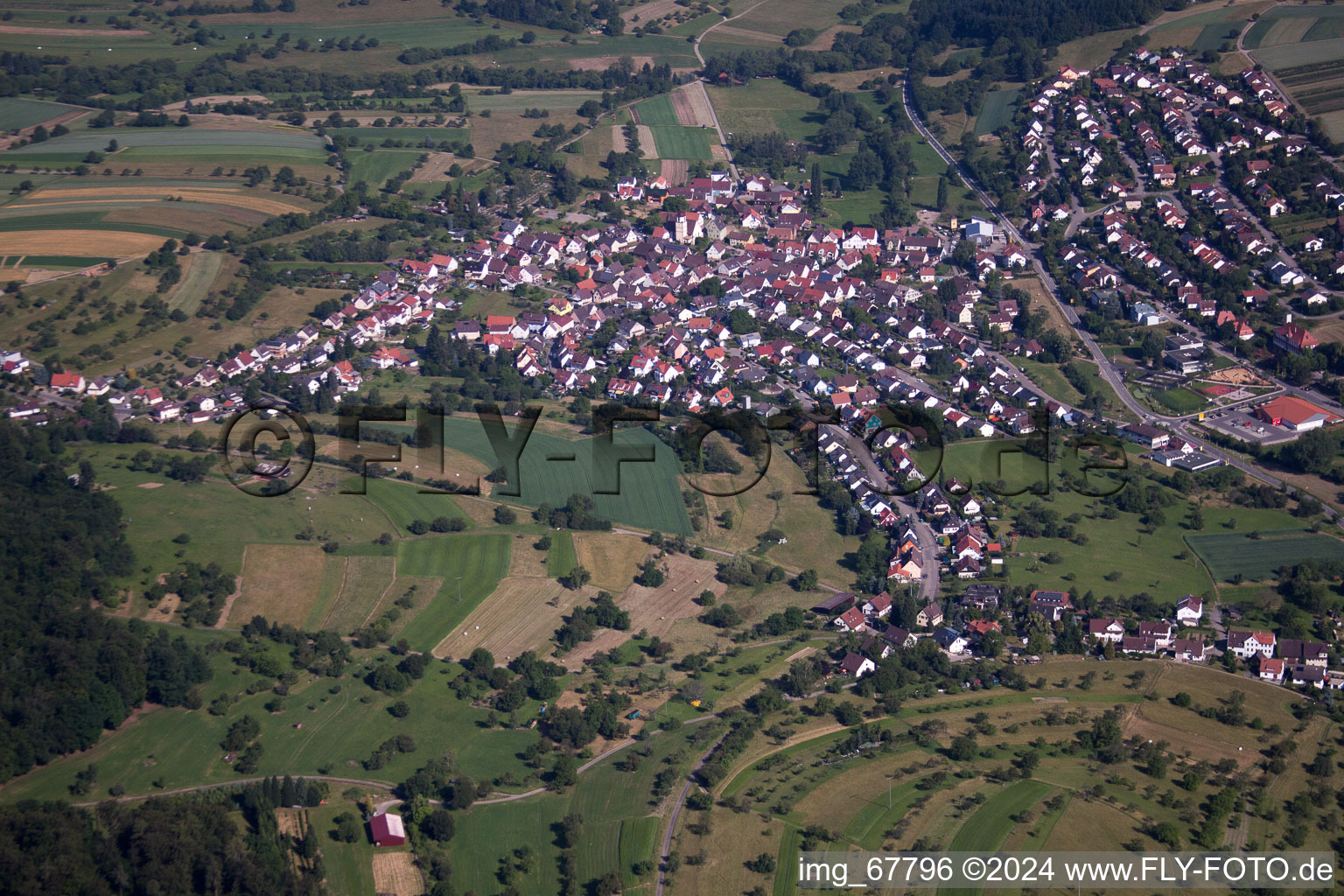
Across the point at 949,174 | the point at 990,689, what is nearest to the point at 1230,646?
the point at 990,689

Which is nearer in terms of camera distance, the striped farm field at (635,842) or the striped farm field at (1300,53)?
the striped farm field at (635,842)

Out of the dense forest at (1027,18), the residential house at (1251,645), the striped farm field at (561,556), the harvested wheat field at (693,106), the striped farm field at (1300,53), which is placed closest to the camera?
the residential house at (1251,645)

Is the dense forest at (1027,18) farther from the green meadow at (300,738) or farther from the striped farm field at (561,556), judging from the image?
the green meadow at (300,738)

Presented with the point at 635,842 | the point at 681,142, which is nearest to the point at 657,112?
the point at 681,142

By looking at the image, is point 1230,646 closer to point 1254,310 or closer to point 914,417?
point 914,417

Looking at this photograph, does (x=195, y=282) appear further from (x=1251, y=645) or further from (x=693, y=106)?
(x=1251, y=645)

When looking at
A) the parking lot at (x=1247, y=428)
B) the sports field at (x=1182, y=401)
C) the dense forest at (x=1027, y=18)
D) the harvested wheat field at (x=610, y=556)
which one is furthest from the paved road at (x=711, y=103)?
the harvested wheat field at (x=610, y=556)
